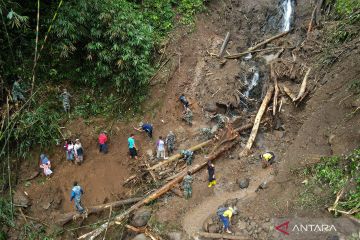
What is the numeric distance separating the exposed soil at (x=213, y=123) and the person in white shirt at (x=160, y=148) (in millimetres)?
764

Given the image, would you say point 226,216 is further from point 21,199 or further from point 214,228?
point 21,199

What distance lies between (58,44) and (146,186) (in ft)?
23.6

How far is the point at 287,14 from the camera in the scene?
20.5 metres

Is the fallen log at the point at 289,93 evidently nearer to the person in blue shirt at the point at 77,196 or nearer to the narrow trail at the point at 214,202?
the narrow trail at the point at 214,202

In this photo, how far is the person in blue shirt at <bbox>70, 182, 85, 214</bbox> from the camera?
12.6 m

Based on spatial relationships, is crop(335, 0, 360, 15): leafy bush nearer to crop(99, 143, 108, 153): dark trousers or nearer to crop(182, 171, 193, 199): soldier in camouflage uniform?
crop(182, 171, 193, 199): soldier in camouflage uniform

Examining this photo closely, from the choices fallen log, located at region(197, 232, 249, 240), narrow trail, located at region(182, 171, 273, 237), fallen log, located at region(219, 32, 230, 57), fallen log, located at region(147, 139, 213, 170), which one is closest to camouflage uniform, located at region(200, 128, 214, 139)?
fallen log, located at region(147, 139, 213, 170)

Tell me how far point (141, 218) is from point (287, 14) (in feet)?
50.5

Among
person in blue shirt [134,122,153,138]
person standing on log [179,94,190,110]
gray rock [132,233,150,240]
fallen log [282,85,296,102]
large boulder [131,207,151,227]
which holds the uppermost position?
fallen log [282,85,296,102]

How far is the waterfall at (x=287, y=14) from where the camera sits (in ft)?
66.0

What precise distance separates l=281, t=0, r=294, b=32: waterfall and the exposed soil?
56 cm

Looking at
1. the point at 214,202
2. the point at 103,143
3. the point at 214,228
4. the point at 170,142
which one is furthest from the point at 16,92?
the point at 214,228

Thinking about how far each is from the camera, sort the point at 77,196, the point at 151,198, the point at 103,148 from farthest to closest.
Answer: the point at 103,148
the point at 151,198
the point at 77,196

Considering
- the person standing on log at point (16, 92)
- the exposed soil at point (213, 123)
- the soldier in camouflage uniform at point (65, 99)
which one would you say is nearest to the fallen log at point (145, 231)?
the exposed soil at point (213, 123)
